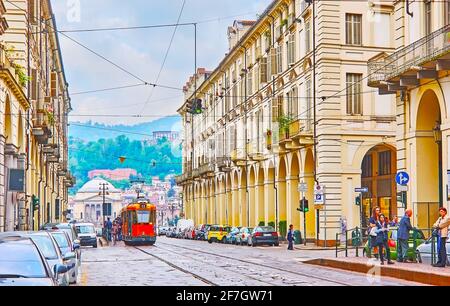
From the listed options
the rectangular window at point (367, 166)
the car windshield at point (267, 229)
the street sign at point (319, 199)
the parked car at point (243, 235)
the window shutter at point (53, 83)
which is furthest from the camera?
the window shutter at point (53, 83)

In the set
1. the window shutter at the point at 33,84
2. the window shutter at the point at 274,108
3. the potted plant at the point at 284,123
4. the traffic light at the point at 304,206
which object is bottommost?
the traffic light at the point at 304,206

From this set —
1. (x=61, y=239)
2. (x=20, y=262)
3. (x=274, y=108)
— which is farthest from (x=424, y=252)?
(x=274, y=108)

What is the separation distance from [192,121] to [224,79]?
29.1 meters

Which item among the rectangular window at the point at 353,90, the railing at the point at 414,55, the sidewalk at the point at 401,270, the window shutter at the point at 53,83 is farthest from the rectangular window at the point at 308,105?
the window shutter at the point at 53,83

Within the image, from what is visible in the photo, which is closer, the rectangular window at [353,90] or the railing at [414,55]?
the railing at [414,55]

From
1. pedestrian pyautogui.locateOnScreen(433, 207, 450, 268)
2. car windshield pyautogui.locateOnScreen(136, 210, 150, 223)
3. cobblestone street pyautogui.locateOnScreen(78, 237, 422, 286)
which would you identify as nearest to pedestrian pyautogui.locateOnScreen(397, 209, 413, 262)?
pedestrian pyautogui.locateOnScreen(433, 207, 450, 268)

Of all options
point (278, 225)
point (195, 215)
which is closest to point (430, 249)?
point (278, 225)

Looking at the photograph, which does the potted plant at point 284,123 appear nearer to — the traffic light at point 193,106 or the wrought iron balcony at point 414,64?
the wrought iron balcony at point 414,64

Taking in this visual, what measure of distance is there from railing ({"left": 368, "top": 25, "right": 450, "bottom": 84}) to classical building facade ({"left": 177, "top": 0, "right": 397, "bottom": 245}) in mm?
4368

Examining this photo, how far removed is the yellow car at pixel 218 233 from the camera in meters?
55.8

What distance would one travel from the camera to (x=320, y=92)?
40.1 metres

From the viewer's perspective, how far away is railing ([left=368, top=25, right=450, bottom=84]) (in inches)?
962

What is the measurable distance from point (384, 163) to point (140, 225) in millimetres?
14625
